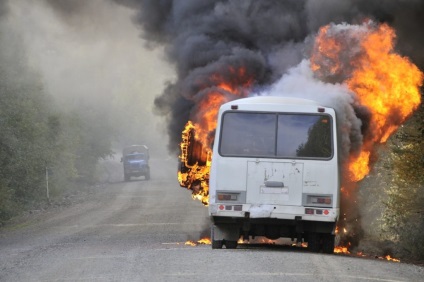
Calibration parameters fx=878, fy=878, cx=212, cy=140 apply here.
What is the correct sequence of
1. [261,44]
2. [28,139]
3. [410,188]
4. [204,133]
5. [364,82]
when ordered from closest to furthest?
[204,133] → [364,82] → [410,188] → [261,44] → [28,139]

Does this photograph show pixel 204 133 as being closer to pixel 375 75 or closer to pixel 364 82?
pixel 364 82

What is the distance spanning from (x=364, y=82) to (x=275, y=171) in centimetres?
474

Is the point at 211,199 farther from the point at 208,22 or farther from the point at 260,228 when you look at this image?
the point at 208,22

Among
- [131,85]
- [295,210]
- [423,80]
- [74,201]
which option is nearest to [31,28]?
[74,201]

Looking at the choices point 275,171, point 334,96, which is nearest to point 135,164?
point 334,96

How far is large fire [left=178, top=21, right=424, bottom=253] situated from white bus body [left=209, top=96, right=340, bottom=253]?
244cm

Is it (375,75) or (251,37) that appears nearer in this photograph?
(375,75)

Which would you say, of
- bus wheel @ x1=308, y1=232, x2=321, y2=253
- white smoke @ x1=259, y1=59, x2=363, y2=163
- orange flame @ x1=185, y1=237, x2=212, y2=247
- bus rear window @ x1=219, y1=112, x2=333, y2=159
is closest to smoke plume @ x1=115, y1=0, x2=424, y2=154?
white smoke @ x1=259, y1=59, x2=363, y2=163

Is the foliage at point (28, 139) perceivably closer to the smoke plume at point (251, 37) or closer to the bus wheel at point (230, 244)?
the smoke plume at point (251, 37)

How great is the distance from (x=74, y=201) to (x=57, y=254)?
2570cm

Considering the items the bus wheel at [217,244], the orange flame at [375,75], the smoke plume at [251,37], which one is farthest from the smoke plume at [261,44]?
the bus wheel at [217,244]

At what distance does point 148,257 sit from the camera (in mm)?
16406

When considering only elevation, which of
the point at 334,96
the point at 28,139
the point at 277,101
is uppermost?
the point at 334,96

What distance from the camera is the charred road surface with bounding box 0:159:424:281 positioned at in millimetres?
13586
